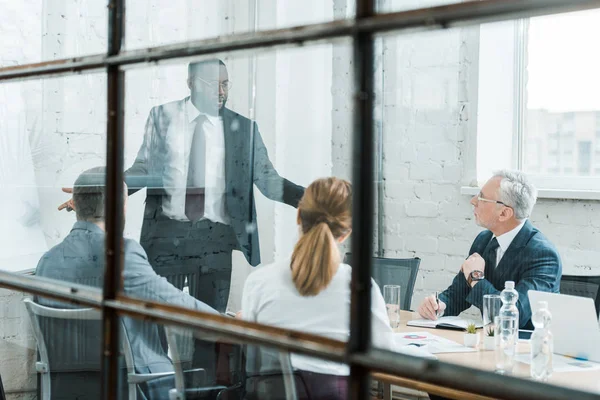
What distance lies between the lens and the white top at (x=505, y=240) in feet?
9.25

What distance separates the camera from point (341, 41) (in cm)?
49

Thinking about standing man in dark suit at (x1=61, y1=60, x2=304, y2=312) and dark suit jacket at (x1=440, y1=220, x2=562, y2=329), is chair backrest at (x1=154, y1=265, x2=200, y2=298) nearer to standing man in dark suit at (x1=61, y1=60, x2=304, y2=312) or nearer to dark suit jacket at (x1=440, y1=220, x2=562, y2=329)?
standing man in dark suit at (x1=61, y1=60, x2=304, y2=312)

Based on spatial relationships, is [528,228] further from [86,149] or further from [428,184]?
[86,149]

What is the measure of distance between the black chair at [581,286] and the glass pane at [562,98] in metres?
0.77

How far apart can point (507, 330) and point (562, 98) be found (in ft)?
5.09

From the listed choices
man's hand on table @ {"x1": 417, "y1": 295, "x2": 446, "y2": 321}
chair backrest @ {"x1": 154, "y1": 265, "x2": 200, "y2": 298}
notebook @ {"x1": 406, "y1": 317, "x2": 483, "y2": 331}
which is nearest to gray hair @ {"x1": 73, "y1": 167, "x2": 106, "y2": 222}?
chair backrest @ {"x1": 154, "y1": 265, "x2": 200, "y2": 298}

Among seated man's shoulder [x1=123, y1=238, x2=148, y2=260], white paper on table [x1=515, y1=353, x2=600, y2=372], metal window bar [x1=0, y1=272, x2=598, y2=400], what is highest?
seated man's shoulder [x1=123, y1=238, x2=148, y2=260]

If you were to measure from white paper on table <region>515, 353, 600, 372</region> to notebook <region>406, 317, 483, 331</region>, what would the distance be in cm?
A: 31

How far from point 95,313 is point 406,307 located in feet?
6.30

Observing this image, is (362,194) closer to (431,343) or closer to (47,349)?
(47,349)

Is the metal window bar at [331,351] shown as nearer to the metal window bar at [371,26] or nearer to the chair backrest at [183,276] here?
the metal window bar at [371,26]

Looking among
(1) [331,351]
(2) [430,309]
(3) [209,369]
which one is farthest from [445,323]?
(1) [331,351]

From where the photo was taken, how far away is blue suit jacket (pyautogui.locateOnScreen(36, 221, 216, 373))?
2.51 ft

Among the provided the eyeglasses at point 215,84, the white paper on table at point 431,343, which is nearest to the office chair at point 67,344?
the eyeglasses at point 215,84
